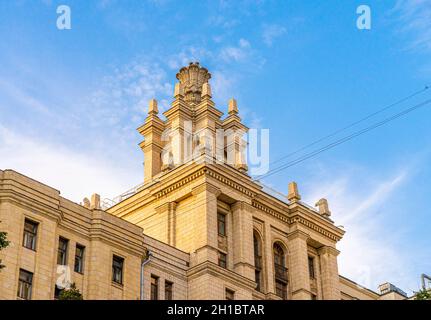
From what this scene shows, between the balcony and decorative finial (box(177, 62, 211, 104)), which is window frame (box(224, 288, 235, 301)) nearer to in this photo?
the balcony

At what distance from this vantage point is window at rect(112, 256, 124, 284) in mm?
60312

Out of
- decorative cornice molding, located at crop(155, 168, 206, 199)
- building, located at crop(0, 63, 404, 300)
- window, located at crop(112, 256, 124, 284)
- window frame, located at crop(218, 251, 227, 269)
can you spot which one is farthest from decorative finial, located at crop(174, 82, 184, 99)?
window, located at crop(112, 256, 124, 284)

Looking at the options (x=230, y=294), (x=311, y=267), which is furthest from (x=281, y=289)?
(x=230, y=294)

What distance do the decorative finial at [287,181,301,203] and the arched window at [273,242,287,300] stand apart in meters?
4.26

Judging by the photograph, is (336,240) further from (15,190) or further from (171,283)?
(15,190)

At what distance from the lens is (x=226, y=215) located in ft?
232

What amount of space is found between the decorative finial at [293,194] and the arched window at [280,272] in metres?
4.26

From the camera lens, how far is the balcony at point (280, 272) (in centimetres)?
7323

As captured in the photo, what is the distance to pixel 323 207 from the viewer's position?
262ft

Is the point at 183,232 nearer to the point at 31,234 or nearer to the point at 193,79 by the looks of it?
the point at 31,234

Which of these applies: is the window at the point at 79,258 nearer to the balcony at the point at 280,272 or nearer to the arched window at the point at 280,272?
the arched window at the point at 280,272

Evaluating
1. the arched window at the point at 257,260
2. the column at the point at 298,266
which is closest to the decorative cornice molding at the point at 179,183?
the arched window at the point at 257,260
